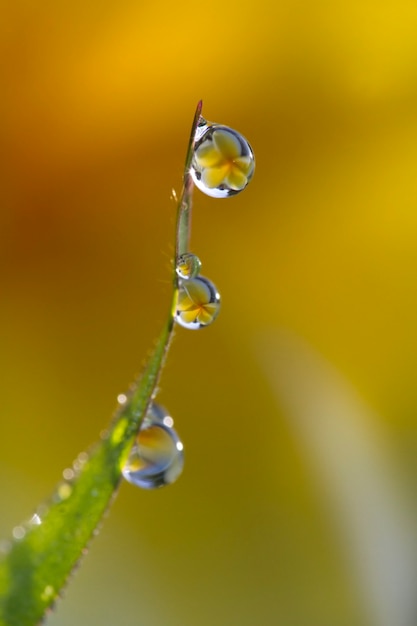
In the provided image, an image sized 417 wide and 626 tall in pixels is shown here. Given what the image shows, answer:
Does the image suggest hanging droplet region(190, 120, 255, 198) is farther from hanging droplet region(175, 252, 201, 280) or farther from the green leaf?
the green leaf

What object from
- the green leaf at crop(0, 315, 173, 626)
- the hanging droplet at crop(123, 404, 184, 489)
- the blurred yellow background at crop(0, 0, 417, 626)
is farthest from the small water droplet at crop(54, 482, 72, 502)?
the blurred yellow background at crop(0, 0, 417, 626)

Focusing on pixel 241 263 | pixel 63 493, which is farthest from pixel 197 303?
pixel 241 263

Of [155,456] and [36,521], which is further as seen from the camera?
[155,456]

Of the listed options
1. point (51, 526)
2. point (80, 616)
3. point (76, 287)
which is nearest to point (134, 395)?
point (51, 526)

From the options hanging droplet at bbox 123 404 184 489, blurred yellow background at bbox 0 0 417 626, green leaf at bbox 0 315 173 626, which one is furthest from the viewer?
blurred yellow background at bbox 0 0 417 626

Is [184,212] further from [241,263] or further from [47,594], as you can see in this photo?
[241,263]

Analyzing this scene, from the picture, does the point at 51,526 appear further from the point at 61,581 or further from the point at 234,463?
the point at 234,463
